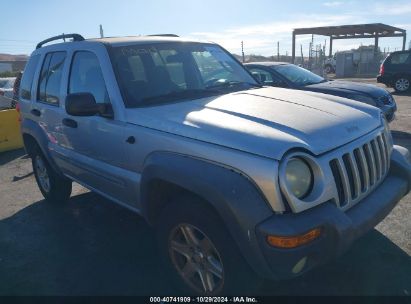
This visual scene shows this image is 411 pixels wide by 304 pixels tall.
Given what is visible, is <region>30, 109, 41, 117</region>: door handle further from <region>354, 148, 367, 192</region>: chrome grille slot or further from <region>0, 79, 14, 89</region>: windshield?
<region>0, 79, 14, 89</region>: windshield

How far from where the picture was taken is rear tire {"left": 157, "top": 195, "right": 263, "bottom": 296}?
8.04 ft

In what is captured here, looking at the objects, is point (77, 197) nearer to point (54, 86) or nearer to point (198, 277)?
point (54, 86)

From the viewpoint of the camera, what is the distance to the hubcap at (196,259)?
8.72 feet

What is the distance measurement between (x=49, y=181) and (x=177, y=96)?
264cm

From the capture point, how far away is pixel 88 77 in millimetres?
3723

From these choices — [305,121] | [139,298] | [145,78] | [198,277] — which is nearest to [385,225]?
[305,121]

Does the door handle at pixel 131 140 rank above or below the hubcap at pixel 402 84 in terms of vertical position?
above

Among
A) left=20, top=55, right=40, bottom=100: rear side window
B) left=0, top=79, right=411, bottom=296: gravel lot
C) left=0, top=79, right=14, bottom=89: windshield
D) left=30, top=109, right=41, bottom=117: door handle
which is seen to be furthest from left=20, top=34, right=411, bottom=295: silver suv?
left=0, top=79, right=14, bottom=89: windshield

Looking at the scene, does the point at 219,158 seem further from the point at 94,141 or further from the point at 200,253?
the point at 94,141

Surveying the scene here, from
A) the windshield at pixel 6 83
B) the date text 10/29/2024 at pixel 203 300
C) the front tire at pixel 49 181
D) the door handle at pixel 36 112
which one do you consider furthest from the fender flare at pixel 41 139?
the windshield at pixel 6 83

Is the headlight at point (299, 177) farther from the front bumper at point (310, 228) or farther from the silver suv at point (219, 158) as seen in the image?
the front bumper at point (310, 228)

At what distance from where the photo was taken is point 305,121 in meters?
2.70

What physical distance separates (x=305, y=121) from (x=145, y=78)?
1.51 metres

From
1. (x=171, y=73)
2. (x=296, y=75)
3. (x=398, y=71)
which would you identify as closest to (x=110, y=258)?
(x=171, y=73)
